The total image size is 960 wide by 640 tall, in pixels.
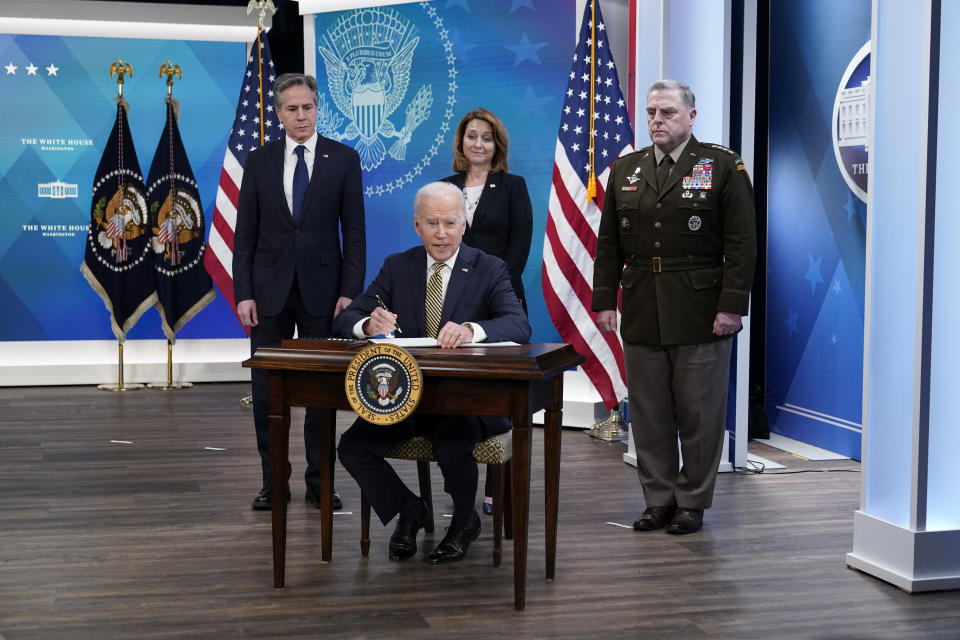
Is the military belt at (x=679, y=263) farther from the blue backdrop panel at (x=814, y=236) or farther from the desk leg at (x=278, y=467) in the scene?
the blue backdrop panel at (x=814, y=236)

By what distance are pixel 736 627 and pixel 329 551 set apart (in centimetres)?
139

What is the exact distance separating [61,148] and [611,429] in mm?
5264

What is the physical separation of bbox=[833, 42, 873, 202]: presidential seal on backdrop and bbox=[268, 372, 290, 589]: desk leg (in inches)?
135

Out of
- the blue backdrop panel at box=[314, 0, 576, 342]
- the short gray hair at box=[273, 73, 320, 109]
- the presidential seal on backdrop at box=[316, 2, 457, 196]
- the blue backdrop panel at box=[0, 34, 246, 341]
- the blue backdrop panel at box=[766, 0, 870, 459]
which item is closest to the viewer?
the short gray hair at box=[273, 73, 320, 109]

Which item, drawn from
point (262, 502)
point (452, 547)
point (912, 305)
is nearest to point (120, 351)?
point (262, 502)

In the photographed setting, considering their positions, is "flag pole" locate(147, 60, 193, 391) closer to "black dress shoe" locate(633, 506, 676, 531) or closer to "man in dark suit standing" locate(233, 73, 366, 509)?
"man in dark suit standing" locate(233, 73, 366, 509)

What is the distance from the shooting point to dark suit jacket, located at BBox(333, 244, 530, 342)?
3531mm

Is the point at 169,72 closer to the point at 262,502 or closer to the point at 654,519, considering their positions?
the point at 262,502

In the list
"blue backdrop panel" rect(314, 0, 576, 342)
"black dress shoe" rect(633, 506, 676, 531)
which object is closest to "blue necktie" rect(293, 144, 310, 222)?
"black dress shoe" rect(633, 506, 676, 531)

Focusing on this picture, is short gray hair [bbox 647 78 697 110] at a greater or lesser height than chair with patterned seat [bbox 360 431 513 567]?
greater

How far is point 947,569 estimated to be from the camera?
338 centimetres

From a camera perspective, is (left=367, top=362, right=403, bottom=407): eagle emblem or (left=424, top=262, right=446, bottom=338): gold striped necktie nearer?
(left=367, top=362, right=403, bottom=407): eagle emblem

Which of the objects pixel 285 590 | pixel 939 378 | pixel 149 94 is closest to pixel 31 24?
pixel 149 94

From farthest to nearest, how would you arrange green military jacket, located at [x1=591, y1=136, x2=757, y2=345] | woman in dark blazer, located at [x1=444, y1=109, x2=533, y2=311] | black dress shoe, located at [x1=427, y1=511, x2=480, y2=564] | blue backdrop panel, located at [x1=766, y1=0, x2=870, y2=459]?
blue backdrop panel, located at [x1=766, y1=0, x2=870, y2=459], woman in dark blazer, located at [x1=444, y1=109, x2=533, y2=311], green military jacket, located at [x1=591, y1=136, x2=757, y2=345], black dress shoe, located at [x1=427, y1=511, x2=480, y2=564]
